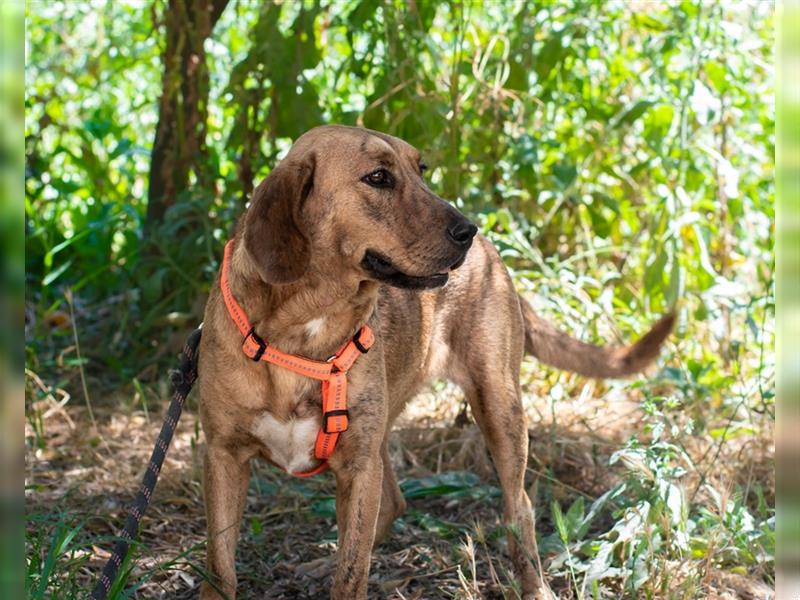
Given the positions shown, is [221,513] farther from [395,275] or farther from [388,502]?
[388,502]

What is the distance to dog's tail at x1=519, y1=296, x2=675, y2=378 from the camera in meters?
3.58

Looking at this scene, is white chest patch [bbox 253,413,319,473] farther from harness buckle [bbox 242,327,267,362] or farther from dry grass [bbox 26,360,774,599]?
dry grass [bbox 26,360,774,599]

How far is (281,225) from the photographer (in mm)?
2570

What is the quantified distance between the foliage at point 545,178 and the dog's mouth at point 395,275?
1376 millimetres

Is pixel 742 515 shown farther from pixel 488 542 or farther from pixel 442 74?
pixel 442 74

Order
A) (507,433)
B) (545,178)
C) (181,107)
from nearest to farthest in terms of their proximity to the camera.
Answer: (507,433) < (181,107) < (545,178)

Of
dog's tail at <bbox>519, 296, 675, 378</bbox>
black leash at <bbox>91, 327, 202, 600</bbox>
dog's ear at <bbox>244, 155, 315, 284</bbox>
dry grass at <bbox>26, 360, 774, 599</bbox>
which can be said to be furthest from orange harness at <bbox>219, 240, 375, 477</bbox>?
dog's tail at <bbox>519, 296, 675, 378</bbox>

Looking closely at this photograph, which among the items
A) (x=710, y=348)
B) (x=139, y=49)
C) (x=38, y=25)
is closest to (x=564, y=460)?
(x=710, y=348)

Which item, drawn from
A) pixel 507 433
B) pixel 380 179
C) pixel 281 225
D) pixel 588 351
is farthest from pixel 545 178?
pixel 281 225

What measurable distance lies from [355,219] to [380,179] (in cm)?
13

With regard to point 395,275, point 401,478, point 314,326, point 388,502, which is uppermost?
point 395,275

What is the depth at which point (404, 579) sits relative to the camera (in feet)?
10.7

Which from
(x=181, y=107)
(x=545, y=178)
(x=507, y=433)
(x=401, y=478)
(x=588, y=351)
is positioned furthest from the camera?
(x=545, y=178)

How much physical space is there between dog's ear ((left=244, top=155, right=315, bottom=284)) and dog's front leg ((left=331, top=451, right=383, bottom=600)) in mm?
563
